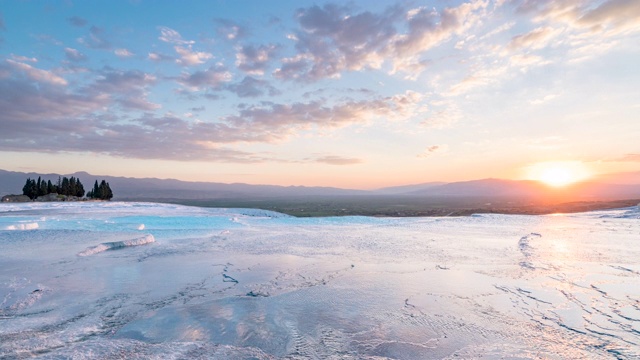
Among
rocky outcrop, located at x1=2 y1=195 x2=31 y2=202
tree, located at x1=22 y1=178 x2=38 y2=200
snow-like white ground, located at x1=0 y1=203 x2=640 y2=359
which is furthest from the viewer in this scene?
tree, located at x1=22 y1=178 x2=38 y2=200

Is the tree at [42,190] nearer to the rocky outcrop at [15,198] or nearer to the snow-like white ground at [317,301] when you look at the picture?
the rocky outcrop at [15,198]

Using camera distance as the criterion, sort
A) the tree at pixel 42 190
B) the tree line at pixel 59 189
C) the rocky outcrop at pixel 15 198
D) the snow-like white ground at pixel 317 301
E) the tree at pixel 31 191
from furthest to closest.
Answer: the tree at pixel 42 190, the tree line at pixel 59 189, the tree at pixel 31 191, the rocky outcrop at pixel 15 198, the snow-like white ground at pixel 317 301

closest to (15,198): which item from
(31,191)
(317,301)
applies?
(31,191)

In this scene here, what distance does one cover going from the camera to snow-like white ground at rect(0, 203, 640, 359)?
4.91 meters

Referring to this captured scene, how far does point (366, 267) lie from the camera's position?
10.2 m

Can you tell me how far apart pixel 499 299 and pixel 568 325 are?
1486mm

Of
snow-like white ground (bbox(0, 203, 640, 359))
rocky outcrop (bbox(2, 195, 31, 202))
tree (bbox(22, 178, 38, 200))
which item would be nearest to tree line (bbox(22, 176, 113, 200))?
tree (bbox(22, 178, 38, 200))

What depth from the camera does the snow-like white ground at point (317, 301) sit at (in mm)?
4914

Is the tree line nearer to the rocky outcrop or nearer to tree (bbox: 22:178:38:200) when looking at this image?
tree (bbox: 22:178:38:200)

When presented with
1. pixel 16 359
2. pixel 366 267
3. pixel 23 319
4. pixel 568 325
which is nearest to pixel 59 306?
pixel 23 319

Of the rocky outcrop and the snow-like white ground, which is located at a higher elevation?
the rocky outcrop

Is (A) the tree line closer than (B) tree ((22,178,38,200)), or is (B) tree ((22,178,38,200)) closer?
(B) tree ((22,178,38,200))

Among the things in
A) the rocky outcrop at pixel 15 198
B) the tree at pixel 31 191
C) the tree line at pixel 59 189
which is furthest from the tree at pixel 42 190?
the rocky outcrop at pixel 15 198

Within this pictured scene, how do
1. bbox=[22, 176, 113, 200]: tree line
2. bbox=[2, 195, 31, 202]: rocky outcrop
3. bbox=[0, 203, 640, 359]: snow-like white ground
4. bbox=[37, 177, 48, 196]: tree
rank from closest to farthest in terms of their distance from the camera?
1. bbox=[0, 203, 640, 359]: snow-like white ground
2. bbox=[2, 195, 31, 202]: rocky outcrop
3. bbox=[22, 176, 113, 200]: tree line
4. bbox=[37, 177, 48, 196]: tree
